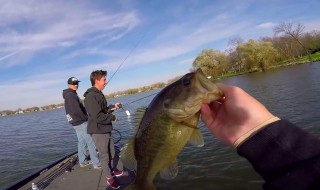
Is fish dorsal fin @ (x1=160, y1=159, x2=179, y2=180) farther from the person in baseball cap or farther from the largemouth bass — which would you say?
the person in baseball cap

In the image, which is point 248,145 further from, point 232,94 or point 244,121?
point 232,94

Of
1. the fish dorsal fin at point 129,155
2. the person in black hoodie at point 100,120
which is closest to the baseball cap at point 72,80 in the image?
the person in black hoodie at point 100,120

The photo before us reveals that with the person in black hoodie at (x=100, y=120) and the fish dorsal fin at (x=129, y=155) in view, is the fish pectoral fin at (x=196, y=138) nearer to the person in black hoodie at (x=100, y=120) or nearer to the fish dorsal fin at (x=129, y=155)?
the fish dorsal fin at (x=129, y=155)

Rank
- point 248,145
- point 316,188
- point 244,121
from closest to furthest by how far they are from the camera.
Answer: point 316,188 < point 248,145 < point 244,121

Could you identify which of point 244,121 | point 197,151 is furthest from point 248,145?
point 197,151

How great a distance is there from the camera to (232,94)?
100 inches

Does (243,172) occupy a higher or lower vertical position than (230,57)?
lower

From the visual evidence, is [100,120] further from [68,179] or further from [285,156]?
[285,156]

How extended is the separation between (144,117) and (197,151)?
34.5 ft

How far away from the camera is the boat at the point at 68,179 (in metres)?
8.16

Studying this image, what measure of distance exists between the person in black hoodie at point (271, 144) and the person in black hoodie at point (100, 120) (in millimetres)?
5585

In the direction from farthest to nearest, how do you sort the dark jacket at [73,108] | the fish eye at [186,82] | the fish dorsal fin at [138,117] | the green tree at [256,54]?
the green tree at [256,54]
the dark jacket at [73,108]
the fish dorsal fin at [138,117]
the fish eye at [186,82]

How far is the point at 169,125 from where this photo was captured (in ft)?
9.21

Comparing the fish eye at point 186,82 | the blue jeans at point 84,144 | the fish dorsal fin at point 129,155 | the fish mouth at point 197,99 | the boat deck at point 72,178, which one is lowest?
the boat deck at point 72,178
